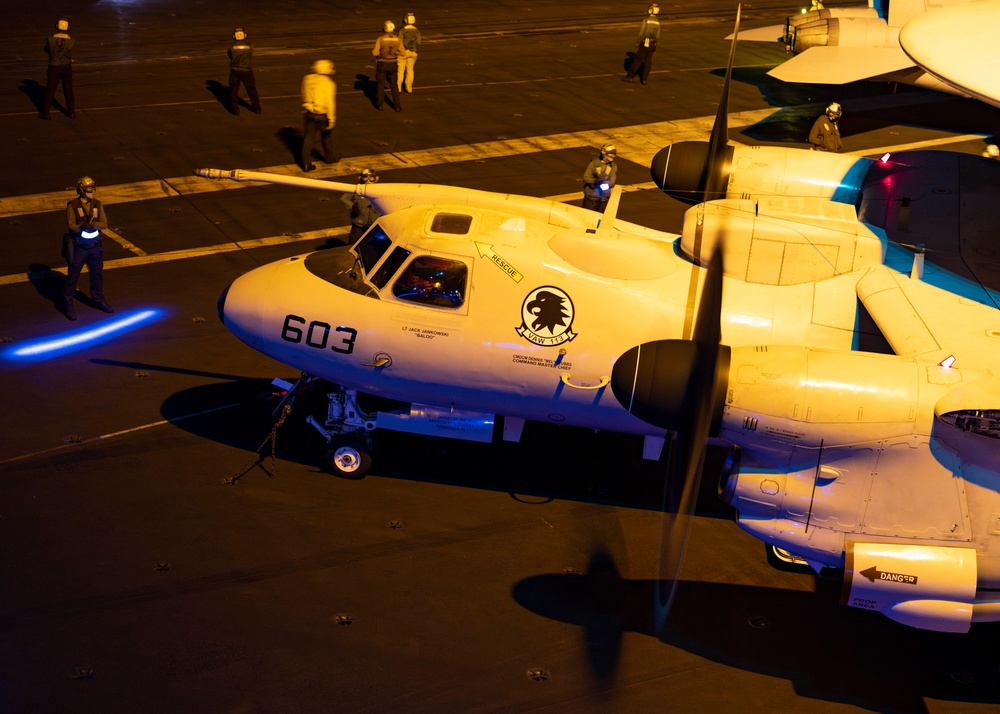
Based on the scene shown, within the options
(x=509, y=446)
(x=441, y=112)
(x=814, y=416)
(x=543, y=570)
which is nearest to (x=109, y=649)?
(x=543, y=570)

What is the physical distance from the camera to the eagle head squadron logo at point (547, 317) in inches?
554

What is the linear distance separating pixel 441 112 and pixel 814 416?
833 inches

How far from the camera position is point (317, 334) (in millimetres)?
14555

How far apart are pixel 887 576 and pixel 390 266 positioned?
7.26 m

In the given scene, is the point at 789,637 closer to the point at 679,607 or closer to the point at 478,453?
the point at 679,607

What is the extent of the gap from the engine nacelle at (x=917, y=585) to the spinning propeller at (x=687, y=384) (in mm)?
2089

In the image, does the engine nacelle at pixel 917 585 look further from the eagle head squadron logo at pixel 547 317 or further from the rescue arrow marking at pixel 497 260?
the rescue arrow marking at pixel 497 260

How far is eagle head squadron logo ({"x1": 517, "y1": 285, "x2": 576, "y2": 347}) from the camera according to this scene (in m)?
14.1

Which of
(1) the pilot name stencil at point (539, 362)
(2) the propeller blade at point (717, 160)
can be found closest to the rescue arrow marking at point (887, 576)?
(1) the pilot name stencil at point (539, 362)

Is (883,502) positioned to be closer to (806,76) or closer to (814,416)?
(814,416)

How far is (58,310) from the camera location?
750 inches

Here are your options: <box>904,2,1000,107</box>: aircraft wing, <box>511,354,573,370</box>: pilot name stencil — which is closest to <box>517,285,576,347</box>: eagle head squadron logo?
<box>511,354,573,370</box>: pilot name stencil

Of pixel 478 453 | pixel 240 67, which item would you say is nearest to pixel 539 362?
pixel 478 453

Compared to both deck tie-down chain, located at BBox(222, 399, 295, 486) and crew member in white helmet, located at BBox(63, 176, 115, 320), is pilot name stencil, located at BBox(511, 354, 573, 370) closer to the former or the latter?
deck tie-down chain, located at BBox(222, 399, 295, 486)
